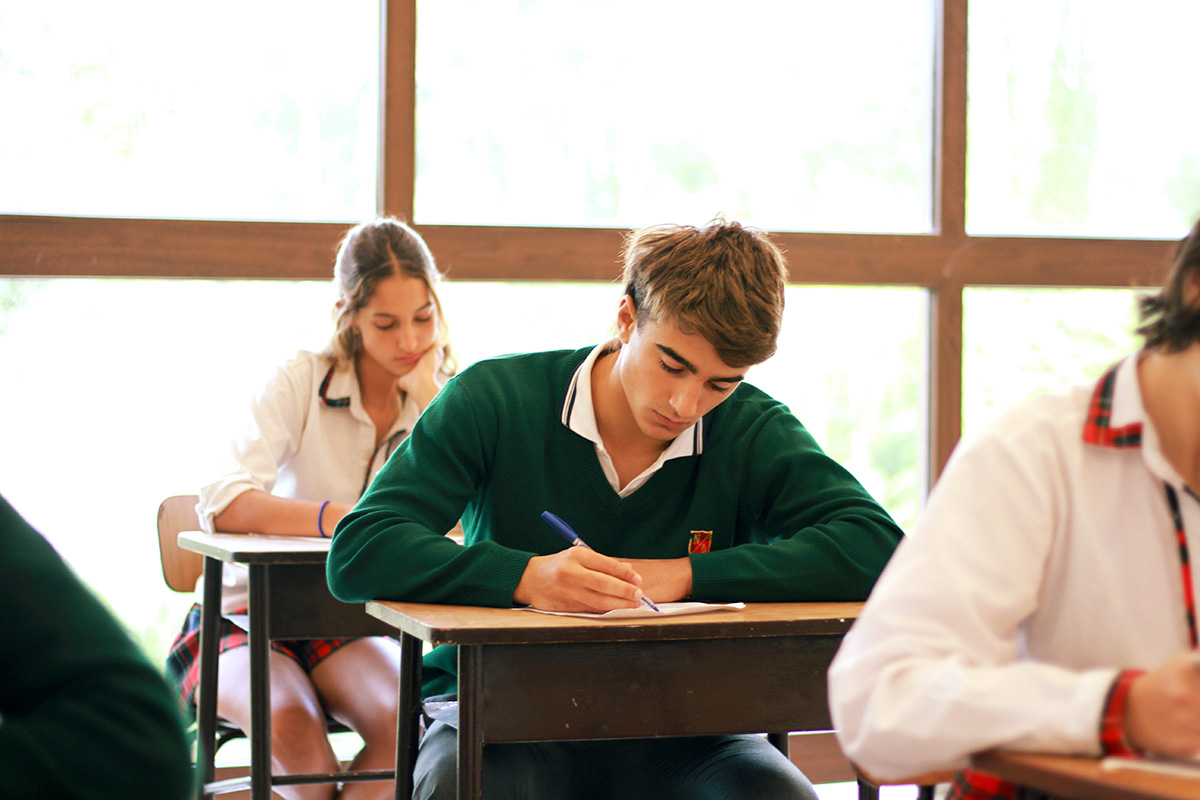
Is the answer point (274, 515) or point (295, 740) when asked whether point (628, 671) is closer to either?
point (295, 740)

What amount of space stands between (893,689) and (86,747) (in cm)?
55

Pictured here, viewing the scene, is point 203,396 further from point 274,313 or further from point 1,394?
point 1,394

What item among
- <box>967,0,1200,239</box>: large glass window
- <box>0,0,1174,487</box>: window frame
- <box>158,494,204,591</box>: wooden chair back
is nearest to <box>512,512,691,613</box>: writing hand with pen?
<box>158,494,204,591</box>: wooden chair back

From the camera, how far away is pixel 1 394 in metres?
3.10

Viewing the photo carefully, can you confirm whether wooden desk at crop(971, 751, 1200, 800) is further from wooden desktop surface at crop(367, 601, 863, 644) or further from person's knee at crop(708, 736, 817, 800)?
person's knee at crop(708, 736, 817, 800)

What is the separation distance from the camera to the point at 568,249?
3.36 m

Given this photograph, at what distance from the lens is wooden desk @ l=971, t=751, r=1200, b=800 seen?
2.46 ft

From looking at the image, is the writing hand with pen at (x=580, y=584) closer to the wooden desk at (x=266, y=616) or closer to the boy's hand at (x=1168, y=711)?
the wooden desk at (x=266, y=616)

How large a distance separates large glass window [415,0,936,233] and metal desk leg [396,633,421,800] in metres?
1.85

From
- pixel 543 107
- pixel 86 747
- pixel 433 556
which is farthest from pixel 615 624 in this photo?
pixel 543 107

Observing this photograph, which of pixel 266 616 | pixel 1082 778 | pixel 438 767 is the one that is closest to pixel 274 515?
pixel 266 616

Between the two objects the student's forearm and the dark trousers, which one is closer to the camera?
the dark trousers

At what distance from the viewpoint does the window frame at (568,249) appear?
3078 millimetres

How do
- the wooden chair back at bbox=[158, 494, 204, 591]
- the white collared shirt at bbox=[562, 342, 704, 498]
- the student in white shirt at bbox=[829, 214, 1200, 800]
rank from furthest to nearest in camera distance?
1. the wooden chair back at bbox=[158, 494, 204, 591]
2. the white collared shirt at bbox=[562, 342, 704, 498]
3. the student in white shirt at bbox=[829, 214, 1200, 800]
